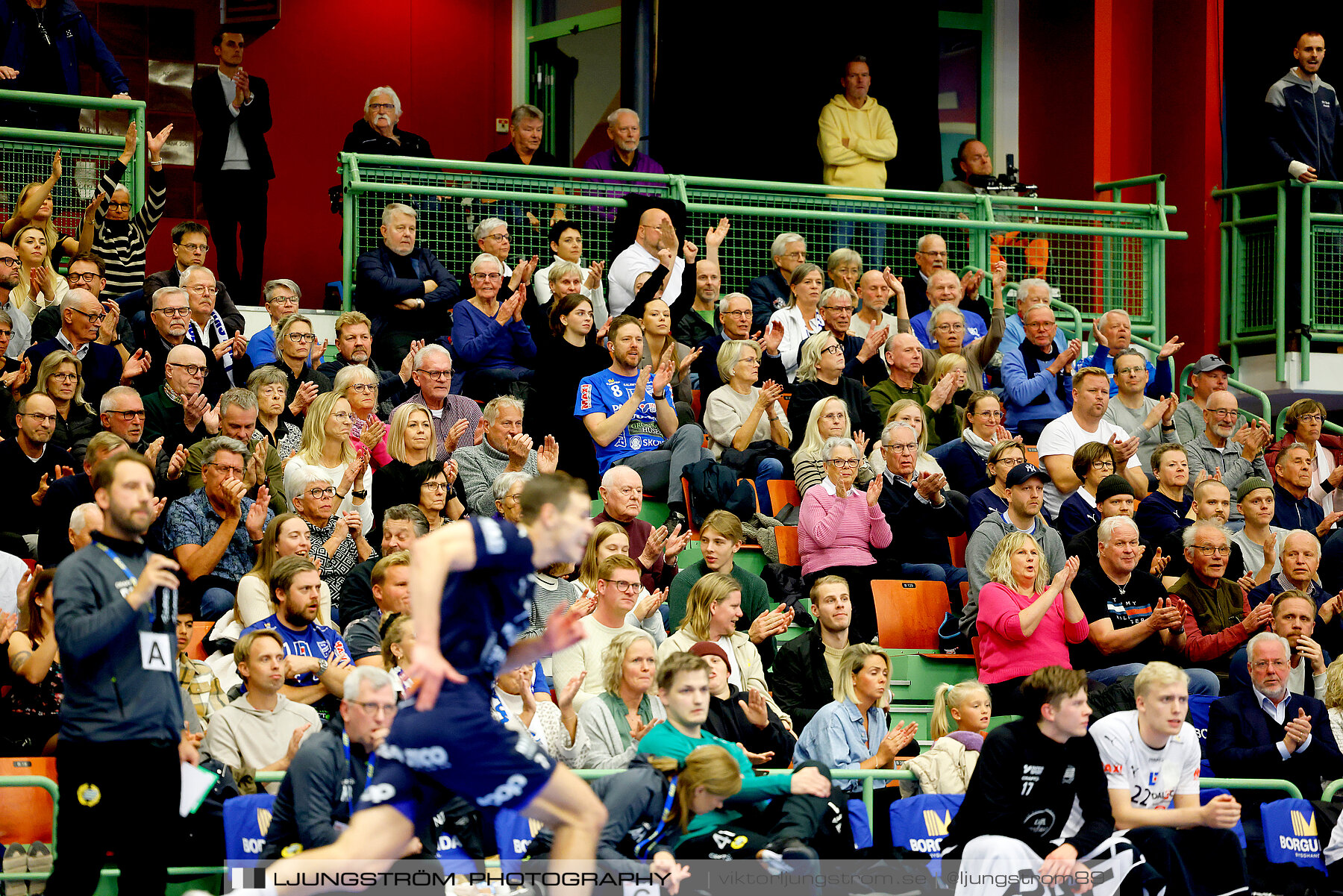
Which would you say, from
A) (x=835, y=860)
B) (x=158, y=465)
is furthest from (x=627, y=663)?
(x=158, y=465)

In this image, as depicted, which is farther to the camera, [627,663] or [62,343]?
[62,343]

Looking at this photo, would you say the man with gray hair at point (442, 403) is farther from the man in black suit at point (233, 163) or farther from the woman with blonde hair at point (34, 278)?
the man in black suit at point (233, 163)

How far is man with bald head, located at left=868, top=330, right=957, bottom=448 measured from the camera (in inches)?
417

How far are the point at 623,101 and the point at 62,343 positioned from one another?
5.97 meters

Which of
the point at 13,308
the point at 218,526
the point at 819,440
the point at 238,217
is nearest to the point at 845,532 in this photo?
the point at 819,440

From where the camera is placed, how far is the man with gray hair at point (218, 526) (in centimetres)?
782

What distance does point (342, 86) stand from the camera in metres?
14.6

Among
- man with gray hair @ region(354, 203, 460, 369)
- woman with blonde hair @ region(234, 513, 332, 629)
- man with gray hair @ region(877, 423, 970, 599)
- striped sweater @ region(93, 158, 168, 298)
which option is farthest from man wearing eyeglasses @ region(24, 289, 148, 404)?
man with gray hair @ region(877, 423, 970, 599)

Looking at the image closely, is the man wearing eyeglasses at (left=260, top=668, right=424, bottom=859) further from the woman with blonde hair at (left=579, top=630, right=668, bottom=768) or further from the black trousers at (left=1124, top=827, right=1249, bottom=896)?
the black trousers at (left=1124, top=827, right=1249, bottom=896)

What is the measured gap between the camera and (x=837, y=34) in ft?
A: 46.8

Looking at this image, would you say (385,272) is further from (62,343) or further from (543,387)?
(62,343)

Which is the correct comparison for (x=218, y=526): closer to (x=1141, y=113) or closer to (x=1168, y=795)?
(x=1168, y=795)

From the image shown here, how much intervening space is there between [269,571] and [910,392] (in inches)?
187

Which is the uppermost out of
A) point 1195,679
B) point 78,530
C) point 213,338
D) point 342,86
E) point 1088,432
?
point 342,86
